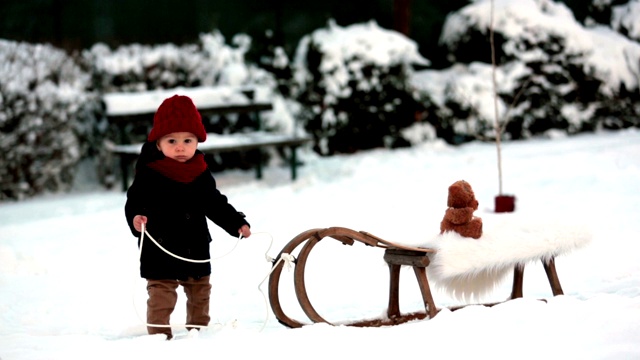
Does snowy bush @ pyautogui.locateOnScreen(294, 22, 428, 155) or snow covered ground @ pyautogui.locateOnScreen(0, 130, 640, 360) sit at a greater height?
snowy bush @ pyautogui.locateOnScreen(294, 22, 428, 155)

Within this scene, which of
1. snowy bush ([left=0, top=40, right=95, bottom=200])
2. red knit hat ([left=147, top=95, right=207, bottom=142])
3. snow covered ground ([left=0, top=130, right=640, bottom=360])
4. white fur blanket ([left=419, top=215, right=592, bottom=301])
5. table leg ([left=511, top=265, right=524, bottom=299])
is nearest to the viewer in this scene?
snow covered ground ([left=0, top=130, right=640, bottom=360])

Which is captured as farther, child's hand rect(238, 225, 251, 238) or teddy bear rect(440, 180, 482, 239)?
teddy bear rect(440, 180, 482, 239)

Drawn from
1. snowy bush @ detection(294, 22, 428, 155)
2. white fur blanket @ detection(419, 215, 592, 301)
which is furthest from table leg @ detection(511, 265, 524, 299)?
snowy bush @ detection(294, 22, 428, 155)

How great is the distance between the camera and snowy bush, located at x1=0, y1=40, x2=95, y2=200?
877 cm

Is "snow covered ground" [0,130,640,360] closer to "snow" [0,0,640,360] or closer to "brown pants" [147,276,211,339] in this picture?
"snow" [0,0,640,360]

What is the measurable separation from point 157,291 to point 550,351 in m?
1.79

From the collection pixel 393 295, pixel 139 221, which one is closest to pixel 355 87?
pixel 393 295

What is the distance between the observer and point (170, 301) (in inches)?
166

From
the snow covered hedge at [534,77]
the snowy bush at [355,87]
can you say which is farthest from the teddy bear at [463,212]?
the snow covered hedge at [534,77]

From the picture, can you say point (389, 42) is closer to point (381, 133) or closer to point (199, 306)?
point (381, 133)

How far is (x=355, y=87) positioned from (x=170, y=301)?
7.51m

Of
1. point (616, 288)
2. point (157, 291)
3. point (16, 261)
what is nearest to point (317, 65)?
point (16, 261)

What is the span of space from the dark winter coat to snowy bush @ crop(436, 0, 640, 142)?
8.14 metres

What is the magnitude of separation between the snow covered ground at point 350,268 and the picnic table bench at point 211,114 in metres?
0.44
